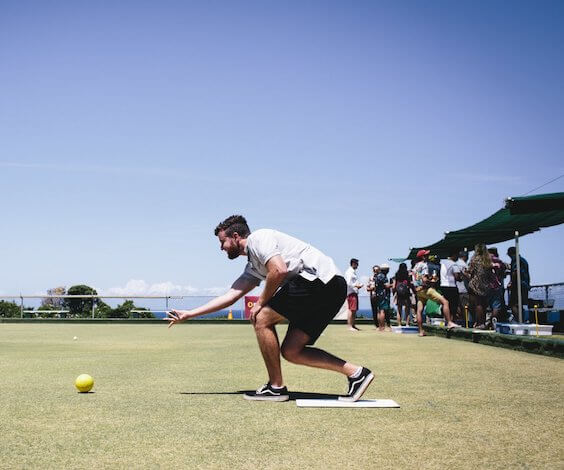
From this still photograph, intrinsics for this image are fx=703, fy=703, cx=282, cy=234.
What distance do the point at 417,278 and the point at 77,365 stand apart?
865cm

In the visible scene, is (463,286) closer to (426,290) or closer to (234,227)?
(426,290)

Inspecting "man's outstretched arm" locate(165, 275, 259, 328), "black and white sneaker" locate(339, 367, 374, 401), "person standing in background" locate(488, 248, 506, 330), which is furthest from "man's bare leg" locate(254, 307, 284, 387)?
"person standing in background" locate(488, 248, 506, 330)

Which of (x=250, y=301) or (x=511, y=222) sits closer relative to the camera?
(x=511, y=222)

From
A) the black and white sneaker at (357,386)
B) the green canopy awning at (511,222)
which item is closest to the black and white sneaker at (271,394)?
the black and white sneaker at (357,386)

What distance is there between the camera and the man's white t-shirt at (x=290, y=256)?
5203 mm

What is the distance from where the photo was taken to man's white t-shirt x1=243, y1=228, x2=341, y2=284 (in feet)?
17.1

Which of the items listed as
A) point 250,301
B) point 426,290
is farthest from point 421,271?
point 250,301

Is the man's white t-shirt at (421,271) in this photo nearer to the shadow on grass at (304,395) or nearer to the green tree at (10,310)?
the shadow on grass at (304,395)

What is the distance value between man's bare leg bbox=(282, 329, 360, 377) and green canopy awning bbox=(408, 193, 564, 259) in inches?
303

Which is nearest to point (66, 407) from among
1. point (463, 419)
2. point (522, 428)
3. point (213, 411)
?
point (213, 411)

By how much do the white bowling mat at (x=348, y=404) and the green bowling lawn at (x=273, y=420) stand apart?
0.11m

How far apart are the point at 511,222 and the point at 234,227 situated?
11.2 metres

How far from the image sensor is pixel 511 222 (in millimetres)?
15305

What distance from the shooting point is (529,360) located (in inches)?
357
